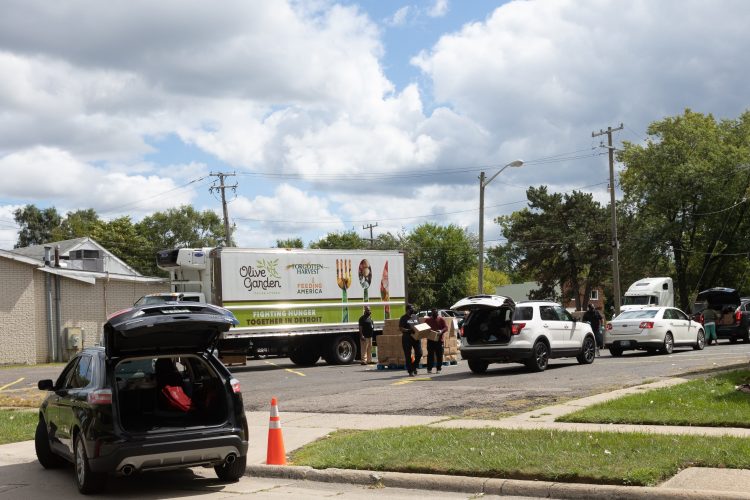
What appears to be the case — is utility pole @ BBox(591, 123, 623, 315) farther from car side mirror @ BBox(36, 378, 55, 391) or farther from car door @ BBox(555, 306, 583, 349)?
car side mirror @ BBox(36, 378, 55, 391)

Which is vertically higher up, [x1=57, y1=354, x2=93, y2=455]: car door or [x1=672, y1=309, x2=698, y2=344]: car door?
[x1=57, y1=354, x2=93, y2=455]: car door

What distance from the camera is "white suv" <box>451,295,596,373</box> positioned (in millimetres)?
19781

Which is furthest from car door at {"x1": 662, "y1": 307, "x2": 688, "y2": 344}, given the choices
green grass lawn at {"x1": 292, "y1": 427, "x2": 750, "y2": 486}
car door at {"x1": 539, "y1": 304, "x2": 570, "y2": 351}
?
green grass lawn at {"x1": 292, "y1": 427, "x2": 750, "y2": 486}

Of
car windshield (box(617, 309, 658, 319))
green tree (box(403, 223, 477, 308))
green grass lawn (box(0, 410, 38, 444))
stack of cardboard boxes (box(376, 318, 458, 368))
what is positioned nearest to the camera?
green grass lawn (box(0, 410, 38, 444))

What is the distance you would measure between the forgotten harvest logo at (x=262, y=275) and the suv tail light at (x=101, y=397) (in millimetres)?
16410

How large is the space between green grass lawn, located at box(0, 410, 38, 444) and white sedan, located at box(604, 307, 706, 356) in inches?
631

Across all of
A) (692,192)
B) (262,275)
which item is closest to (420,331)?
(262,275)

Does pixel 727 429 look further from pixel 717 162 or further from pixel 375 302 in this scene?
pixel 717 162

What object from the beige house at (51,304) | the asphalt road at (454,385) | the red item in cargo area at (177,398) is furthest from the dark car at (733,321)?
the red item in cargo area at (177,398)

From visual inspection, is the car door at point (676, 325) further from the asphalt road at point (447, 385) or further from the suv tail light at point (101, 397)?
the suv tail light at point (101, 397)

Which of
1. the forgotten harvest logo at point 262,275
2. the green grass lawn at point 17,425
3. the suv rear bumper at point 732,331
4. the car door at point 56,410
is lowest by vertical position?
the suv rear bumper at point 732,331

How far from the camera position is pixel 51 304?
35094 millimetres

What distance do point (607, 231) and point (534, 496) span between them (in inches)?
2654

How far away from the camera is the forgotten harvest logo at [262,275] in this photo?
995 inches
